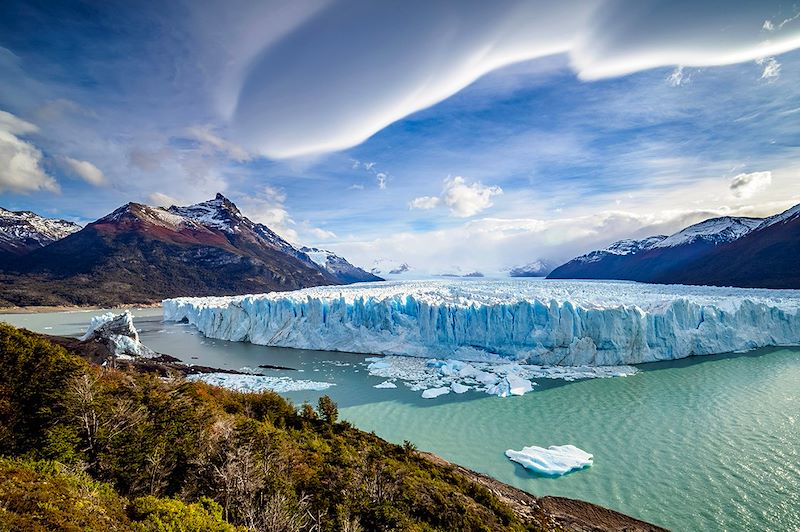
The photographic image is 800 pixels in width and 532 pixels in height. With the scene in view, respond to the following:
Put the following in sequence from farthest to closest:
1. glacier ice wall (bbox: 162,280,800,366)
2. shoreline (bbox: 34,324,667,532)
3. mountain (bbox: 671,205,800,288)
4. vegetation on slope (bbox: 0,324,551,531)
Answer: mountain (bbox: 671,205,800,288) → glacier ice wall (bbox: 162,280,800,366) → shoreline (bbox: 34,324,667,532) → vegetation on slope (bbox: 0,324,551,531)

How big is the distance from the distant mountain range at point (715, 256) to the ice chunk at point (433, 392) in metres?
49.0

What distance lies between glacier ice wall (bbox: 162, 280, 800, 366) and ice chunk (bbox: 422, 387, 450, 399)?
21.2 ft

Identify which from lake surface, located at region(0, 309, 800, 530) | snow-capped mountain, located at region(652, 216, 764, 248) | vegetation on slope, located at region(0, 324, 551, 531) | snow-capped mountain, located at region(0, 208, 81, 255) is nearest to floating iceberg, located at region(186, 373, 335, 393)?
lake surface, located at region(0, 309, 800, 530)

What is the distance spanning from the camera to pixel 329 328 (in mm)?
26391

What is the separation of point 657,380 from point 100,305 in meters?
70.5

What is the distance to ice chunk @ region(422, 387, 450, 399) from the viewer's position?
625 inches

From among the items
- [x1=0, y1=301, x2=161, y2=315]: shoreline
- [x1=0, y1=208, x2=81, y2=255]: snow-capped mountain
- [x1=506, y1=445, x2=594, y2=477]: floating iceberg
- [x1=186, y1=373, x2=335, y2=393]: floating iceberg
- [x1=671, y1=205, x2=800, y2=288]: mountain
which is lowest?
[x1=506, y1=445, x2=594, y2=477]: floating iceberg

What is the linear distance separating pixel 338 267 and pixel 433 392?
435 ft

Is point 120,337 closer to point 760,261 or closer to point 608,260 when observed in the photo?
point 760,261

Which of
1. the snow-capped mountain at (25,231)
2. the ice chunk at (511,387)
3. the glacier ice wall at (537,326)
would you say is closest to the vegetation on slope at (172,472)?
the ice chunk at (511,387)

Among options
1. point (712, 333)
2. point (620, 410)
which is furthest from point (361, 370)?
point (712, 333)

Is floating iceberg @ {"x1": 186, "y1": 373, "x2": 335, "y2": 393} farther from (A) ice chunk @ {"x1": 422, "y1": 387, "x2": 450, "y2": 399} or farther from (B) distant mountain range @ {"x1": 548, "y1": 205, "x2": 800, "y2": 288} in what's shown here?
(B) distant mountain range @ {"x1": 548, "y1": 205, "x2": 800, "y2": 288}

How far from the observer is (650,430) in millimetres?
12359

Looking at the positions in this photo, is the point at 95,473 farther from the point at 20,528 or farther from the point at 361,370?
the point at 361,370
